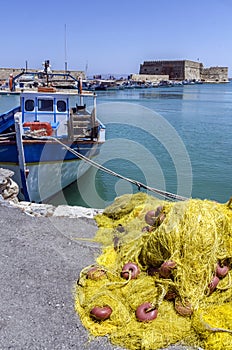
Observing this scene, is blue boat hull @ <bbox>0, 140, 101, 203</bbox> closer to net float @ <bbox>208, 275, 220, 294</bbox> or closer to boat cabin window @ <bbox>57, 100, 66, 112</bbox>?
boat cabin window @ <bbox>57, 100, 66, 112</bbox>

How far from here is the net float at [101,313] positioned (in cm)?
465

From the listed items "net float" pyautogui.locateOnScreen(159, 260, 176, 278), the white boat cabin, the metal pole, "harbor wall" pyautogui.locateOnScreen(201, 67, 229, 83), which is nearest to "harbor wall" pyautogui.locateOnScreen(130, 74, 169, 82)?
"harbor wall" pyautogui.locateOnScreen(201, 67, 229, 83)

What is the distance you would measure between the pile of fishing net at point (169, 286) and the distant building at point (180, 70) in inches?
4669

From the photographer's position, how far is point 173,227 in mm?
5449

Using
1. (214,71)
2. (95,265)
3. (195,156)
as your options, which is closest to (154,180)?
(195,156)

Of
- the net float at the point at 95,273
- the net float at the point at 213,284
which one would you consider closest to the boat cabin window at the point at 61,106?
the net float at the point at 95,273

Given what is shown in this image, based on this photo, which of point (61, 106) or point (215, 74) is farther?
point (215, 74)

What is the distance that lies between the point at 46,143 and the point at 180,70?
381 feet

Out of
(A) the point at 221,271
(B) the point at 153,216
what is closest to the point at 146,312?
(A) the point at 221,271

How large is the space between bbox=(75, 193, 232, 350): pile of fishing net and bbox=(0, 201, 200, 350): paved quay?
0.22 meters

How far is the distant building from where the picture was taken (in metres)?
119

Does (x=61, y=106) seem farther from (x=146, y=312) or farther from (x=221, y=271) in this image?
(x=146, y=312)

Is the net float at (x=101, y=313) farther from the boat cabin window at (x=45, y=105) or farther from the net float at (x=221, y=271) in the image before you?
the boat cabin window at (x=45, y=105)

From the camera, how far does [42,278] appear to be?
5.48 meters
